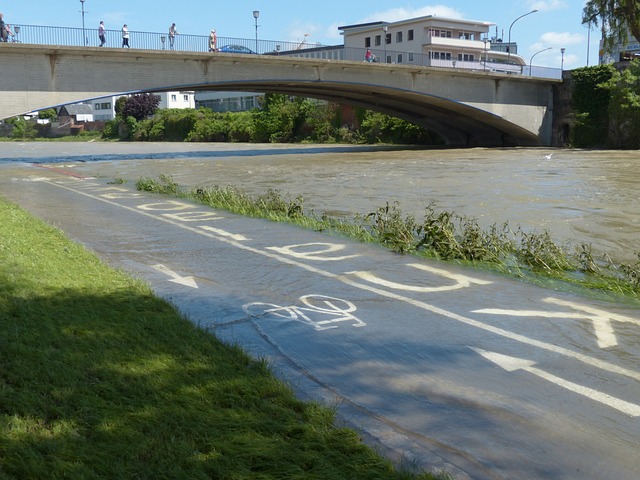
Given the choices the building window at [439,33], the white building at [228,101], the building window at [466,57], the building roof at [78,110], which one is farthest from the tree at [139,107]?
the building window at [466,57]

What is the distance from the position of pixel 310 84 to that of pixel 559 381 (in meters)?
40.1

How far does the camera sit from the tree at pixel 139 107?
113875 millimetres

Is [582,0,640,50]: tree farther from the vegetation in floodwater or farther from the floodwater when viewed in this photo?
the vegetation in floodwater

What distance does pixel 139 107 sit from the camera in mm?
113875

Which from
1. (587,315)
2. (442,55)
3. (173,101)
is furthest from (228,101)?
(587,315)

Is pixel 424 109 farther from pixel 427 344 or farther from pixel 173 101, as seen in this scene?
pixel 173 101

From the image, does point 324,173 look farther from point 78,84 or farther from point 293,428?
point 293,428

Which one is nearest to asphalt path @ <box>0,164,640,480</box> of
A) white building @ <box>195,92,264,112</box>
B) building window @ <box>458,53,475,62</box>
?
building window @ <box>458,53,475,62</box>

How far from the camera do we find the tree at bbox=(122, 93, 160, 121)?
114 m

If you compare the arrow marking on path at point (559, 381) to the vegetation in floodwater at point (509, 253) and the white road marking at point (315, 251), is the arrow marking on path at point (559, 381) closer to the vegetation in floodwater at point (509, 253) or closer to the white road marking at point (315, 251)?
the vegetation in floodwater at point (509, 253)

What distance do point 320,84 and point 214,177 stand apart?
673 inches

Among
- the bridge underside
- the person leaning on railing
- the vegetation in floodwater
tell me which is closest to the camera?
the vegetation in floodwater

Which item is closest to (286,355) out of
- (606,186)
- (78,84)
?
(606,186)

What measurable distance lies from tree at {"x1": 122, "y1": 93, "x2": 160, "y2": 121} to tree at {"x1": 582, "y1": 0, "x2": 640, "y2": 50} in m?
80.7
